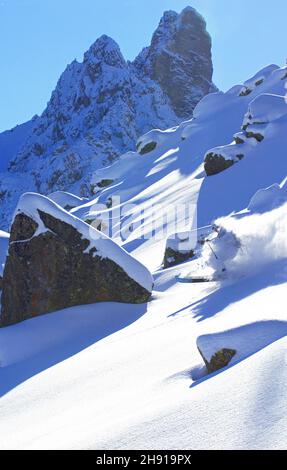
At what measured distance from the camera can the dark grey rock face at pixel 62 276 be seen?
27.6ft

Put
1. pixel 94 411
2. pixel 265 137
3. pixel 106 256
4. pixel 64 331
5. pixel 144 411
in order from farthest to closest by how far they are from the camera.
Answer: pixel 265 137 < pixel 106 256 < pixel 64 331 < pixel 94 411 < pixel 144 411

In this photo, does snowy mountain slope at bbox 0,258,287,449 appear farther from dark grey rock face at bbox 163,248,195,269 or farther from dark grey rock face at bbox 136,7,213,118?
dark grey rock face at bbox 136,7,213,118

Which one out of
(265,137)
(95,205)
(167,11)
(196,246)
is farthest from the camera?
(167,11)

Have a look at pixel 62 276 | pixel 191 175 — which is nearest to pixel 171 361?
pixel 62 276

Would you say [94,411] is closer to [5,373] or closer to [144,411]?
[144,411]

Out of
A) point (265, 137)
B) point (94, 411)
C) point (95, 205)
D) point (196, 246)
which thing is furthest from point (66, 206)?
point (94, 411)

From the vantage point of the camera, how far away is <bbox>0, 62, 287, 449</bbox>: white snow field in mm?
2707

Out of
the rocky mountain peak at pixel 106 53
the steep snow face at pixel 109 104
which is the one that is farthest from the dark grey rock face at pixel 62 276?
the rocky mountain peak at pixel 106 53

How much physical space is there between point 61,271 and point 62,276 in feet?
0.29

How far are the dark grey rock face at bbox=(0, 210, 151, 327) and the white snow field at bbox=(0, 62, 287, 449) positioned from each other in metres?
0.24

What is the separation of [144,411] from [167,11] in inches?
4868

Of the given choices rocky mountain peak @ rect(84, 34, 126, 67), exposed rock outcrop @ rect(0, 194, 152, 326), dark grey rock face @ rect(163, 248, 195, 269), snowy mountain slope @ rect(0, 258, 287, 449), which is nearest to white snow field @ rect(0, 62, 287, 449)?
snowy mountain slope @ rect(0, 258, 287, 449)

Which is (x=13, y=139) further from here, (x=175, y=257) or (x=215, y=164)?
→ (x=175, y=257)

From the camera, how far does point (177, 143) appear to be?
3094 cm
